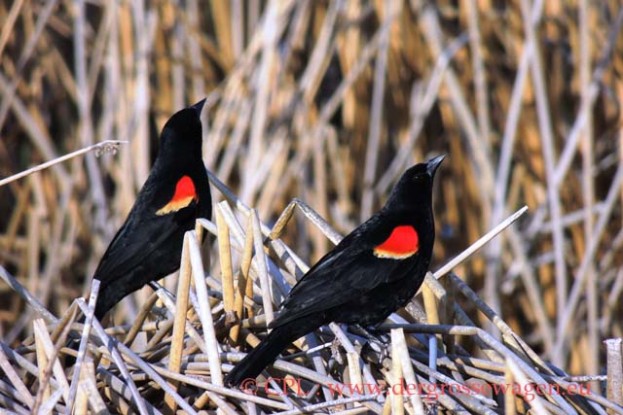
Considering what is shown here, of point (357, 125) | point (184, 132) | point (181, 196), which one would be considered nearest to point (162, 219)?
point (181, 196)

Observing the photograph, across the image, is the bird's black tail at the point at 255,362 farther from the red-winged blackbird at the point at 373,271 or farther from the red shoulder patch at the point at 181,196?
the red shoulder patch at the point at 181,196

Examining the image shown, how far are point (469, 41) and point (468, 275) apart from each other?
112cm

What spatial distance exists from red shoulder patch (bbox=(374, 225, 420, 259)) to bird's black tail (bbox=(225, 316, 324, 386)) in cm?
39

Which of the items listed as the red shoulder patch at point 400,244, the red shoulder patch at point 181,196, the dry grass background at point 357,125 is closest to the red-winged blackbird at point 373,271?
the red shoulder patch at point 400,244

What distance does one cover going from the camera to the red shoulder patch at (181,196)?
125 inches

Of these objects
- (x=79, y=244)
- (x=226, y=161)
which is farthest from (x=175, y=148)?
(x=79, y=244)

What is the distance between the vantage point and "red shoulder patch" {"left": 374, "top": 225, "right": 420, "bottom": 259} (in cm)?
266

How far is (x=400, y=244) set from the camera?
8.86ft

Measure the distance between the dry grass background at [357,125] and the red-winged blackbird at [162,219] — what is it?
2.92ft

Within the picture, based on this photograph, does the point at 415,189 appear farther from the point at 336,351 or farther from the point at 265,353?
the point at 265,353

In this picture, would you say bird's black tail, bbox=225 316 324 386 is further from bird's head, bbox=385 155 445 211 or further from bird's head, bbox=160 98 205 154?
bird's head, bbox=160 98 205 154

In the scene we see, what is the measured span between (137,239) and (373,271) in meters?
0.90

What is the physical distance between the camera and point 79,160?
4.51 m

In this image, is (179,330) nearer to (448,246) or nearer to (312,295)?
(312,295)
